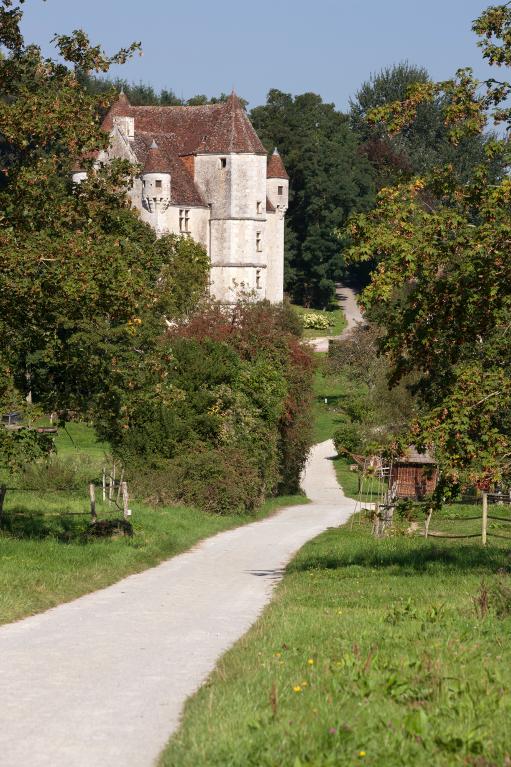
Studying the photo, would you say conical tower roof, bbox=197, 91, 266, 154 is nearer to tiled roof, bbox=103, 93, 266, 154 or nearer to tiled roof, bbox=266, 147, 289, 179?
tiled roof, bbox=103, 93, 266, 154

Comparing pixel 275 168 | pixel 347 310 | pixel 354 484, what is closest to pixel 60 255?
pixel 354 484

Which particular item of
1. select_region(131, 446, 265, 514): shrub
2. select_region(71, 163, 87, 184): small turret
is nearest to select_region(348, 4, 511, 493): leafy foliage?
select_region(71, 163, 87, 184): small turret

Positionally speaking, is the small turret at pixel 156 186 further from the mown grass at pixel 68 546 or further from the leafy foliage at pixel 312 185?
the mown grass at pixel 68 546

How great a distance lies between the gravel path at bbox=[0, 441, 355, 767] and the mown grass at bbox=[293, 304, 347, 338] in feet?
266

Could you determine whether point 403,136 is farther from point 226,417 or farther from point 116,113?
Answer: point 226,417

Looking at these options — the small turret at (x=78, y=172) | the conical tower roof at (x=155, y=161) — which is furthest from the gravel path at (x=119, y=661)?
the conical tower roof at (x=155, y=161)

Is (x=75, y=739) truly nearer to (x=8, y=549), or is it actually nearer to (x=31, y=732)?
(x=31, y=732)

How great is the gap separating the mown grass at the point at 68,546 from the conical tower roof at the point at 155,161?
65.8 meters

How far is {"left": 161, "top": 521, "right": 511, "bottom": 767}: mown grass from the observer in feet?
25.1

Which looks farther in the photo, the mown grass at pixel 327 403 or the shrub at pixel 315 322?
the shrub at pixel 315 322

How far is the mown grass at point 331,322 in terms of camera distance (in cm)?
10371

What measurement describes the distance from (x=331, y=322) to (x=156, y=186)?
834 inches

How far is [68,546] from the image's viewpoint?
20500 millimetres

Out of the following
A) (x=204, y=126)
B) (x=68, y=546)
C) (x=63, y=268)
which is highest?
(x=204, y=126)
